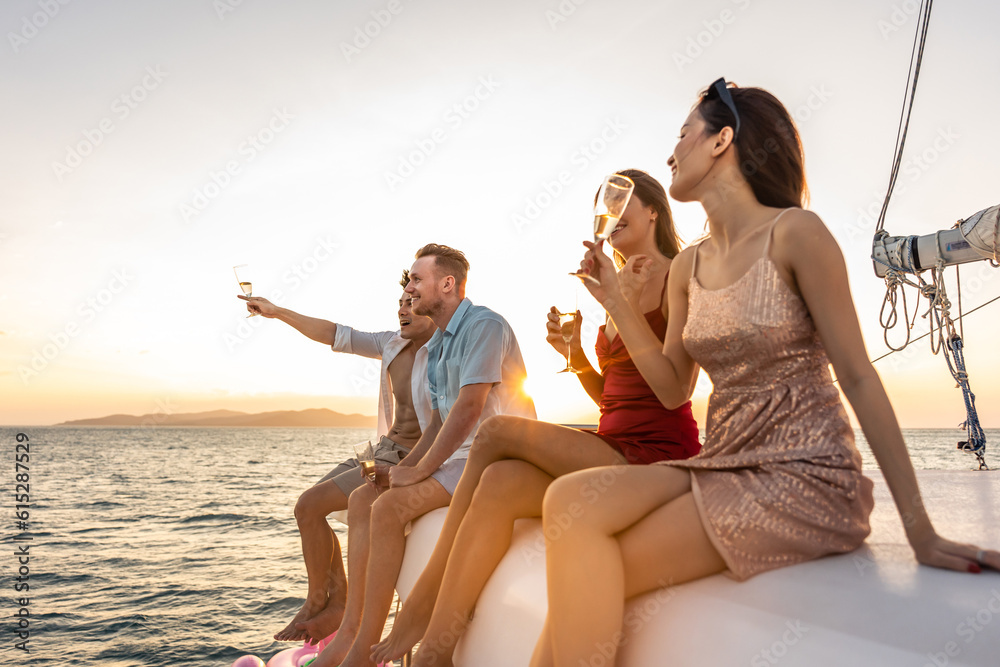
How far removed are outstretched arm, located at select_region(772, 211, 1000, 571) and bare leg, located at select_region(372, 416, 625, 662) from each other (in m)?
0.80

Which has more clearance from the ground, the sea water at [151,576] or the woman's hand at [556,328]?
the woman's hand at [556,328]

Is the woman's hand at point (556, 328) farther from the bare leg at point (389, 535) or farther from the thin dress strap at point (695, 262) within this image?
the bare leg at point (389, 535)

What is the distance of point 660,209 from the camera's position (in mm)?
2758

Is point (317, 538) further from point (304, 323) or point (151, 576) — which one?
point (151, 576)

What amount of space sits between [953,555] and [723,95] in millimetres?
1237

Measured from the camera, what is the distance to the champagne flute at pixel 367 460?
3293 mm

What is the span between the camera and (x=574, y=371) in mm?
2727

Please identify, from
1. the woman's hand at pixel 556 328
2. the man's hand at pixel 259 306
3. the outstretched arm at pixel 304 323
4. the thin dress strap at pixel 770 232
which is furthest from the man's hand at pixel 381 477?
the thin dress strap at pixel 770 232

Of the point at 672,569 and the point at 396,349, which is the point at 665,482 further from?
the point at 396,349

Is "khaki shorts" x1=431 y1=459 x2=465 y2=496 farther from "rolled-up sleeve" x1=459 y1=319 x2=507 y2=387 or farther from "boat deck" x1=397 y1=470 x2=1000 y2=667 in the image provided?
"boat deck" x1=397 y1=470 x2=1000 y2=667

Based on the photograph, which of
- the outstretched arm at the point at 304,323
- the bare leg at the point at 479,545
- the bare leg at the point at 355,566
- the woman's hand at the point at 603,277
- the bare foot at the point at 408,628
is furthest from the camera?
the outstretched arm at the point at 304,323

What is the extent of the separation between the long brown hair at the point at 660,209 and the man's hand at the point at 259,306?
10.1 feet

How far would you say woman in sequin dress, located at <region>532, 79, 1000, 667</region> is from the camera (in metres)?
1.40

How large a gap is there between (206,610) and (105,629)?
57.2 inches
